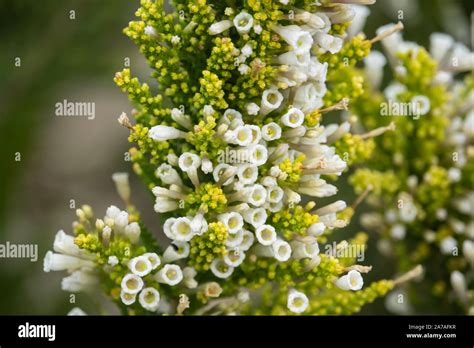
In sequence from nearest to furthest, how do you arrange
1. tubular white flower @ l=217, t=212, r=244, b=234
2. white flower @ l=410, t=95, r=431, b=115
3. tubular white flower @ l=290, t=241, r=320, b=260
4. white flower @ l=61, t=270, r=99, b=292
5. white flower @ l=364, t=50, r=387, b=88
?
1. tubular white flower @ l=217, t=212, r=244, b=234
2. tubular white flower @ l=290, t=241, r=320, b=260
3. white flower @ l=61, t=270, r=99, b=292
4. white flower @ l=410, t=95, r=431, b=115
5. white flower @ l=364, t=50, r=387, b=88

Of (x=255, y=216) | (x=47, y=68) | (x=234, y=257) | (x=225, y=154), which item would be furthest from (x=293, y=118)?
(x=47, y=68)

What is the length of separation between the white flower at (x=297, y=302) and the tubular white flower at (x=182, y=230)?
0.62 m

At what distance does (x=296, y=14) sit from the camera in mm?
3447

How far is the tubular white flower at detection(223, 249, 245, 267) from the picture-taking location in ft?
11.8

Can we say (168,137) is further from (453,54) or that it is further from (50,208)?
(50,208)

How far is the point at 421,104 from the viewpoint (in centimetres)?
487

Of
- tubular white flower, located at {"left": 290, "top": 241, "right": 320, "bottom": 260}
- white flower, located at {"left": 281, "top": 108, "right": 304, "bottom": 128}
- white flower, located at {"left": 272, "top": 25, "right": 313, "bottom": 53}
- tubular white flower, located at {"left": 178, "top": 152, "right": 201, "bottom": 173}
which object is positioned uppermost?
white flower, located at {"left": 272, "top": 25, "right": 313, "bottom": 53}

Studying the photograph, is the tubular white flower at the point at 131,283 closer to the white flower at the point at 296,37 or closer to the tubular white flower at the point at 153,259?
the tubular white flower at the point at 153,259

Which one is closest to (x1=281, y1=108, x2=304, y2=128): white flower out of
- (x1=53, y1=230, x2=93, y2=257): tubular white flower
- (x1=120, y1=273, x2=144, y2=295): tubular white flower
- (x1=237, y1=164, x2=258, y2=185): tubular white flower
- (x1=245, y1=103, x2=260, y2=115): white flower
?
(x1=245, y1=103, x2=260, y2=115): white flower

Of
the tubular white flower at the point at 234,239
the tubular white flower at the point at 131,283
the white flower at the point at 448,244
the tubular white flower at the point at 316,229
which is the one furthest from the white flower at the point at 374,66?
the tubular white flower at the point at 131,283

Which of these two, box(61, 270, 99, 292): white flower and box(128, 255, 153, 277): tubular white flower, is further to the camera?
box(61, 270, 99, 292): white flower

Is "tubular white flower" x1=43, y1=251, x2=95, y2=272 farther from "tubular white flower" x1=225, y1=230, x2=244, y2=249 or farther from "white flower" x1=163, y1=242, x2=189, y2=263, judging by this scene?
"tubular white flower" x1=225, y1=230, x2=244, y2=249

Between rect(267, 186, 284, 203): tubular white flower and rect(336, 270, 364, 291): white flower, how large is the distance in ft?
1.65

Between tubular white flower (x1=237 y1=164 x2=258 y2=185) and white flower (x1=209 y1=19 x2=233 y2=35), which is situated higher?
white flower (x1=209 y1=19 x2=233 y2=35)
